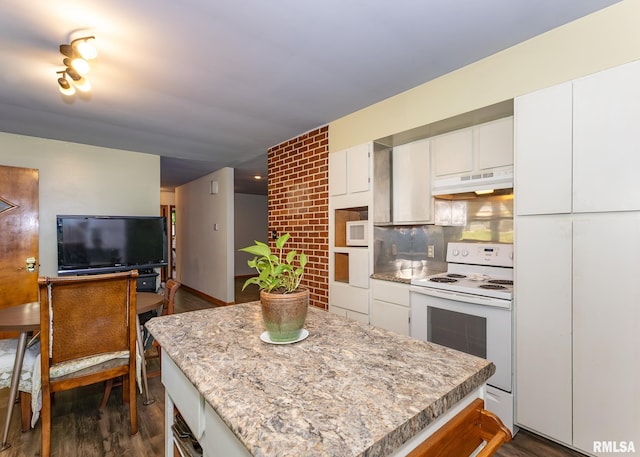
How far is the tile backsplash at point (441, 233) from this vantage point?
2.47 meters

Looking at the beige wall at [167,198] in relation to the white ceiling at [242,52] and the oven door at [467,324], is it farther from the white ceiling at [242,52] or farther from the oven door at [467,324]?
the oven door at [467,324]

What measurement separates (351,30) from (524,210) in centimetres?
144

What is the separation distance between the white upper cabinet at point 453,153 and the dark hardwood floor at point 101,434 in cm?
180

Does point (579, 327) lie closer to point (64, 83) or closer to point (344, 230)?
point (344, 230)

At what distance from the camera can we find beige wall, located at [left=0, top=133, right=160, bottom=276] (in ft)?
11.9

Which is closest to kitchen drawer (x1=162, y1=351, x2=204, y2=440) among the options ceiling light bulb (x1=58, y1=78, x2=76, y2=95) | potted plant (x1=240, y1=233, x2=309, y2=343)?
potted plant (x1=240, y1=233, x2=309, y2=343)

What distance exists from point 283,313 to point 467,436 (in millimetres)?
631

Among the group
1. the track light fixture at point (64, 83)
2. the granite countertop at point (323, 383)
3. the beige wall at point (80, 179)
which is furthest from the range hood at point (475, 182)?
the beige wall at point (80, 179)

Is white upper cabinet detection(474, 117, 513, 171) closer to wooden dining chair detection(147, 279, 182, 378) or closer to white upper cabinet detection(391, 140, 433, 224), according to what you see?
white upper cabinet detection(391, 140, 433, 224)

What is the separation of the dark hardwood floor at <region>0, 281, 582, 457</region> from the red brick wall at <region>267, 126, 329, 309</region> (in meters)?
1.73

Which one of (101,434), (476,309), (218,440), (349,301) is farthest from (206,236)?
(218,440)

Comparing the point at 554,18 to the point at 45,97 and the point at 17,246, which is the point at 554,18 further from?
the point at 17,246

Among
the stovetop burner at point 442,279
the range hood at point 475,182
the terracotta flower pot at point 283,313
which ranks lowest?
the stovetop burner at point 442,279

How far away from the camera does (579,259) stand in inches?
65.4
